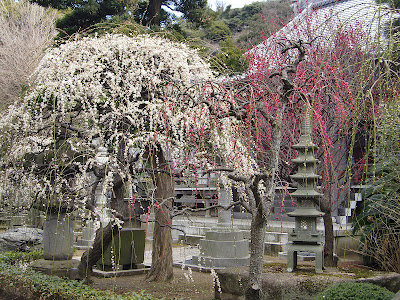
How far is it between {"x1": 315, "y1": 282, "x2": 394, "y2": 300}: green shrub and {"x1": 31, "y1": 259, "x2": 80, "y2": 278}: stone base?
14.7 ft

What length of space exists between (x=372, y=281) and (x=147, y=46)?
4378 millimetres

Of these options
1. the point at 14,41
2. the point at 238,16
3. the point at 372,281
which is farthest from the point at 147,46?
the point at 238,16

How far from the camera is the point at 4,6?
20359mm

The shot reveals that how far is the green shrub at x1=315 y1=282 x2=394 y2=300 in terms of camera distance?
386 cm

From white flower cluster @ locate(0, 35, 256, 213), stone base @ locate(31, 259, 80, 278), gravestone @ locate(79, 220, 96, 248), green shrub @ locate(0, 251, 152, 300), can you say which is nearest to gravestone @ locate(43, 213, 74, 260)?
stone base @ locate(31, 259, 80, 278)

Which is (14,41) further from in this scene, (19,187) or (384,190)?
(384,190)

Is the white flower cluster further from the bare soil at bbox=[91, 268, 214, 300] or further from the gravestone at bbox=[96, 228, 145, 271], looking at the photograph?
the gravestone at bbox=[96, 228, 145, 271]

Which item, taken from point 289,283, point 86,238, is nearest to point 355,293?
point 289,283

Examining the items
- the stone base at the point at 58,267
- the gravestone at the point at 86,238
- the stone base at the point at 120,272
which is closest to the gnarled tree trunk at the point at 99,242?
the stone base at the point at 58,267

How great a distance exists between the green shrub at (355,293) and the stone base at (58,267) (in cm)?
447

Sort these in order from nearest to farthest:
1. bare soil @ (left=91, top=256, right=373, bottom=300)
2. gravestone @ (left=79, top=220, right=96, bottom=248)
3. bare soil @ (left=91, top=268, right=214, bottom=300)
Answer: bare soil @ (left=91, top=256, right=373, bottom=300)
bare soil @ (left=91, top=268, right=214, bottom=300)
gravestone @ (left=79, top=220, right=96, bottom=248)

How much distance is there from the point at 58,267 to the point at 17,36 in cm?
1483

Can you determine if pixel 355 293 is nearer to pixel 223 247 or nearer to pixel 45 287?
pixel 45 287

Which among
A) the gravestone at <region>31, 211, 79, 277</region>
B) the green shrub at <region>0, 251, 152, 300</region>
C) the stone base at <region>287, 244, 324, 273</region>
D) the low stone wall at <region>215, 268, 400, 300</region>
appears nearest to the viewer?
the green shrub at <region>0, 251, 152, 300</region>
